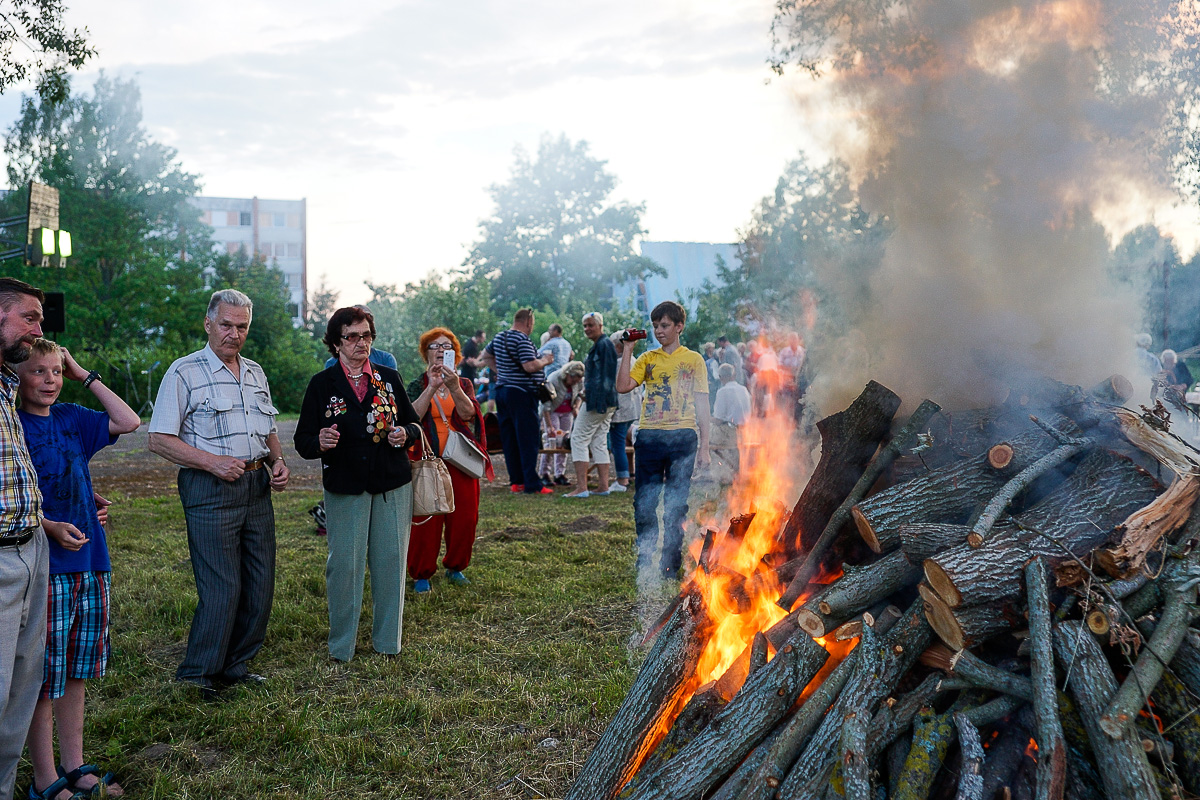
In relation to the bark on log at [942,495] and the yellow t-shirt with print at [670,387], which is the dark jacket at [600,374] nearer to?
the yellow t-shirt with print at [670,387]

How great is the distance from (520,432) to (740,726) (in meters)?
7.74

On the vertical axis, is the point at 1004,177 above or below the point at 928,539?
above

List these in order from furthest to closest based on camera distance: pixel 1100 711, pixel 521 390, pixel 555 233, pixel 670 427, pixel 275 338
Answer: pixel 555 233
pixel 275 338
pixel 521 390
pixel 670 427
pixel 1100 711

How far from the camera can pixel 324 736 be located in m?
3.76

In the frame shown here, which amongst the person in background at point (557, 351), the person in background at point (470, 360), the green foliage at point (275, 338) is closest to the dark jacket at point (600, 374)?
the person in background at point (557, 351)

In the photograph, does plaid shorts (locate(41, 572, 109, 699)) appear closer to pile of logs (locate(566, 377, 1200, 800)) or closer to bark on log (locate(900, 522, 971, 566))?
pile of logs (locate(566, 377, 1200, 800))

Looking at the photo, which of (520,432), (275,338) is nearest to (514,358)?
(520,432)

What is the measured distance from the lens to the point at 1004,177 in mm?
4230

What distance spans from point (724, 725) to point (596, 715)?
1.28 metres

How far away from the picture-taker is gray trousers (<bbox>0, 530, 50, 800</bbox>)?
9.24ft

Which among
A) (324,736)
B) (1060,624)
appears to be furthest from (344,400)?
(1060,624)

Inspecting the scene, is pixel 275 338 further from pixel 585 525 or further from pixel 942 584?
pixel 942 584

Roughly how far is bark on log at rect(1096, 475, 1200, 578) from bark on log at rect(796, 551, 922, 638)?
2.11ft

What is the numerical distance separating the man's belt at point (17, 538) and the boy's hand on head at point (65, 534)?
0.63ft
